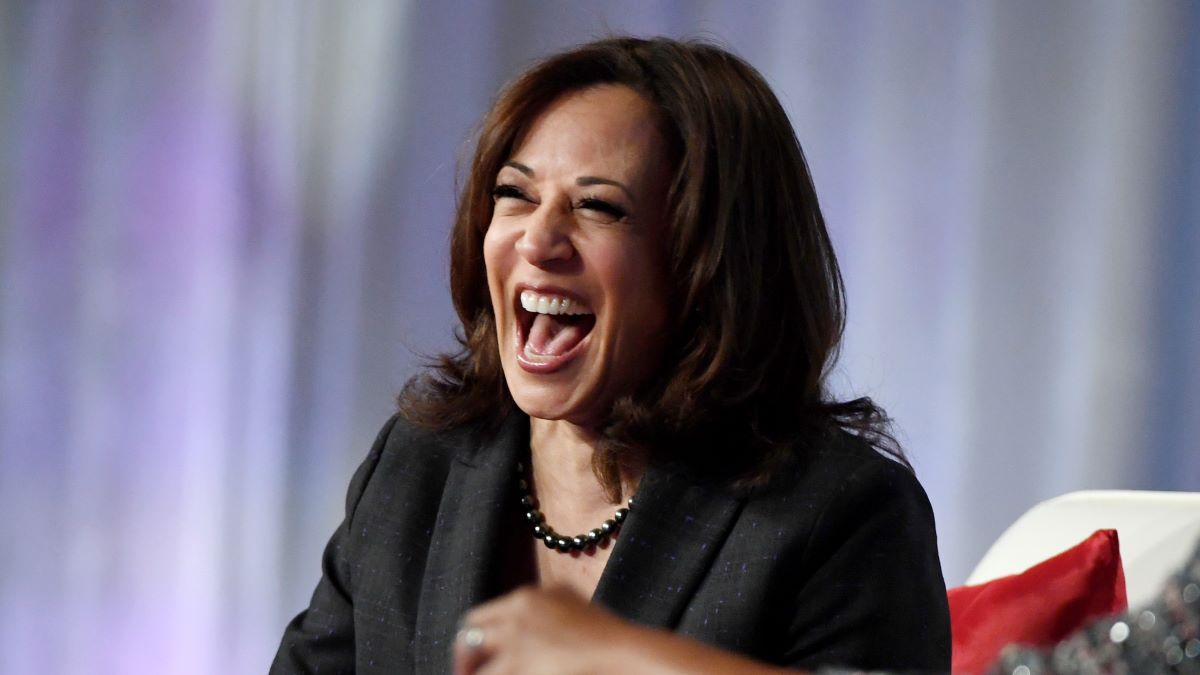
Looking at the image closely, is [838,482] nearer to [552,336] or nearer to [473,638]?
[552,336]

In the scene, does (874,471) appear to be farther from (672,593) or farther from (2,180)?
(2,180)

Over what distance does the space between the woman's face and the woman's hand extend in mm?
746

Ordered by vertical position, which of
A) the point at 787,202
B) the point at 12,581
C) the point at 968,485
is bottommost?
the point at 12,581

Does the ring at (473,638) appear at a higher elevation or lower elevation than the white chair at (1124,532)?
higher

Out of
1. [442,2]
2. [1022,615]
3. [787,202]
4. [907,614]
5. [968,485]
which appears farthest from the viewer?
[442,2]

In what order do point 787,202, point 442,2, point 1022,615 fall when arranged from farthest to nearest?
point 442,2, point 1022,615, point 787,202

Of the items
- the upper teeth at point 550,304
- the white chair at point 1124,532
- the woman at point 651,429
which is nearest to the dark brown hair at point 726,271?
the woman at point 651,429

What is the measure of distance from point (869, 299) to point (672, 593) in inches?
60.3

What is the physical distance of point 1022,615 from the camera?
1782 mm

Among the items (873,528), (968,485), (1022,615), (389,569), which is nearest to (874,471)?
(873,528)

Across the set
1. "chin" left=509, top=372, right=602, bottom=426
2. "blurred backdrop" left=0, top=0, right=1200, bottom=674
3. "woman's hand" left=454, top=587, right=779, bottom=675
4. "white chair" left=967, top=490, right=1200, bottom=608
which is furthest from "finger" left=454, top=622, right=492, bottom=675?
"blurred backdrop" left=0, top=0, right=1200, bottom=674

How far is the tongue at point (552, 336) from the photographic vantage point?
5.26ft

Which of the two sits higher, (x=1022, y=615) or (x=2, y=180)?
(x=2, y=180)

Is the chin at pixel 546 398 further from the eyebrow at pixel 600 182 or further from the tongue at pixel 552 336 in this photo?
the eyebrow at pixel 600 182
